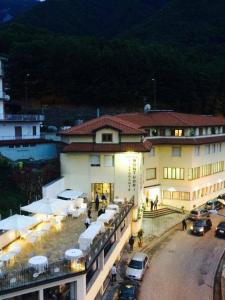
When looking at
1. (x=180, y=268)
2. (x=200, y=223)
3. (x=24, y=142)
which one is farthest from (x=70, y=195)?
(x=200, y=223)

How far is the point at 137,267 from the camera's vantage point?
2989cm

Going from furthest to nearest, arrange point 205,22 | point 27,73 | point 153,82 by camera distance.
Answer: point 205,22, point 153,82, point 27,73

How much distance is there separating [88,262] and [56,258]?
7.21 feet

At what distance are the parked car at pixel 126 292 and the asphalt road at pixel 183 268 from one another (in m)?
1.16

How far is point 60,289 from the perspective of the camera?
21.8m

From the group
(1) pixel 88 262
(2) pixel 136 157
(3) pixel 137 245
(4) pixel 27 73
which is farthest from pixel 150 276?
(4) pixel 27 73

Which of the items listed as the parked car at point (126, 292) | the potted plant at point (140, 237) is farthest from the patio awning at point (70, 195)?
the parked car at point (126, 292)

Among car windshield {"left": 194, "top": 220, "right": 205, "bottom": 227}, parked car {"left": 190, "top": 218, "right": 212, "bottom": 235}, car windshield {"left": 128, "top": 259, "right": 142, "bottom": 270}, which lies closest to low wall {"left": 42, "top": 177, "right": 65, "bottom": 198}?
car windshield {"left": 128, "top": 259, "right": 142, "bottom": 270}

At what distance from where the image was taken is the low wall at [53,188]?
34.1 meters

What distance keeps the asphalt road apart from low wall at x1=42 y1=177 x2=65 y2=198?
10.7m

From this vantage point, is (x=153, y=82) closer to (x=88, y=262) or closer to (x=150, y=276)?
(x=150, y=276)

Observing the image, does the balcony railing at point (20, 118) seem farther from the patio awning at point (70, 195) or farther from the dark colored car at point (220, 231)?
the dark colored car at point (220, 231)

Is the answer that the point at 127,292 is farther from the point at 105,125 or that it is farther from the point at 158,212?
the point at 158,212

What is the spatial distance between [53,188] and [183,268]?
44.7 ft
